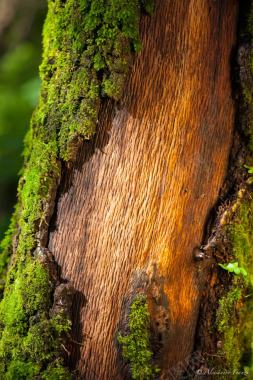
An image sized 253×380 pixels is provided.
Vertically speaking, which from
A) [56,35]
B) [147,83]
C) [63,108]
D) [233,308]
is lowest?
[233,308]

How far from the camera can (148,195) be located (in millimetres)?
1883

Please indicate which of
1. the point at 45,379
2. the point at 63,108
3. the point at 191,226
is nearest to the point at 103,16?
the point at 63,108

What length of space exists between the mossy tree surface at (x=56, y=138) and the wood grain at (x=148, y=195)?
2.7 inches

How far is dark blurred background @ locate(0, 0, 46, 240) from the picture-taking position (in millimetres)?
3215

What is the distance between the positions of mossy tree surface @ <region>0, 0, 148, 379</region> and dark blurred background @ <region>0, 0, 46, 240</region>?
1078mm

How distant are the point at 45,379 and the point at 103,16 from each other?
1.50 meters

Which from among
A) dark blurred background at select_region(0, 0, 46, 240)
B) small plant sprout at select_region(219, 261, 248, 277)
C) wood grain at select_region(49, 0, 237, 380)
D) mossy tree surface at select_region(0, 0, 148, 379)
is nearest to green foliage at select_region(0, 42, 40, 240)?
dark blurred background at select_region(0, 0, 46, 240)

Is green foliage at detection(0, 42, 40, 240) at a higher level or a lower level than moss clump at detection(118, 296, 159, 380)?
higher

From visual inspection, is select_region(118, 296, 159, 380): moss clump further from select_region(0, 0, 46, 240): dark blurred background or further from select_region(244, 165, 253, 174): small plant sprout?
select_region(0, 0, 46, 240): dark blurred background

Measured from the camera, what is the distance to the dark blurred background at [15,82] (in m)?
3.21

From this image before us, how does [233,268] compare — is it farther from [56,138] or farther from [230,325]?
[56,138]

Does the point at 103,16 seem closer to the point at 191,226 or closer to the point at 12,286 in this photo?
the point at 191,226

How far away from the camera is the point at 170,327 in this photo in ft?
6.03

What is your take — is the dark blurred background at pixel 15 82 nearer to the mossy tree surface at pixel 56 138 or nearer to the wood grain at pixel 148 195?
the mossy tree surface at pixel 56 138
